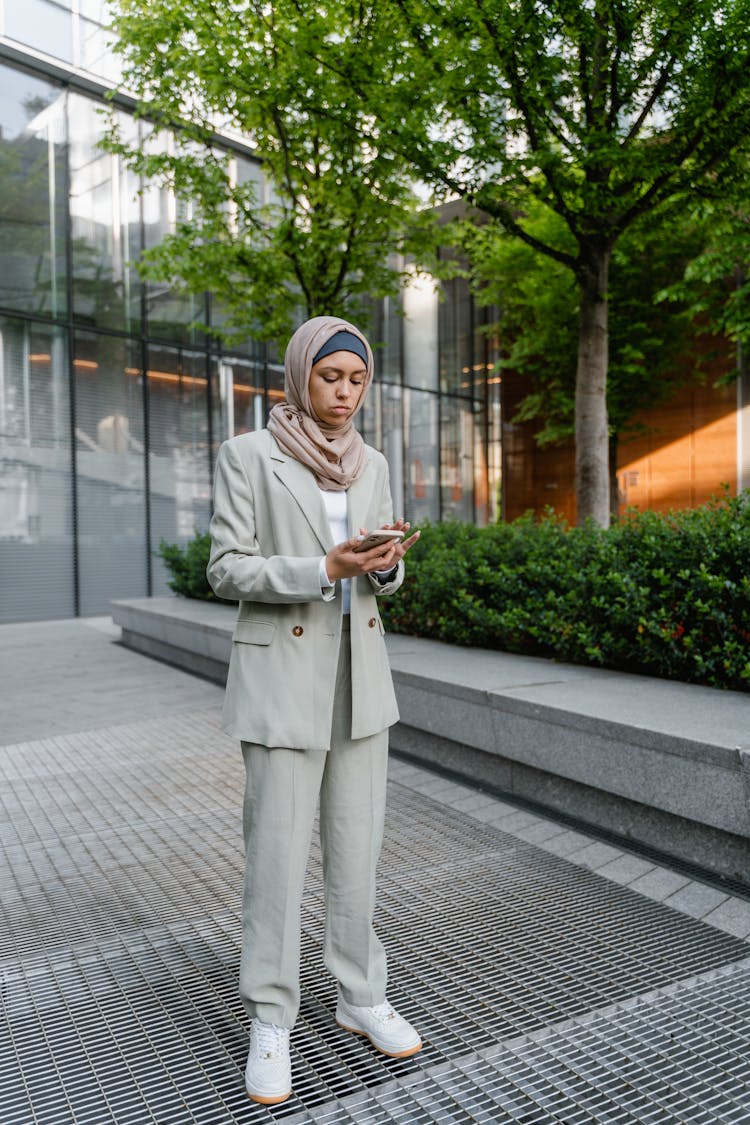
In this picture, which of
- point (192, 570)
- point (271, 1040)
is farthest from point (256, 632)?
point (192, 570)

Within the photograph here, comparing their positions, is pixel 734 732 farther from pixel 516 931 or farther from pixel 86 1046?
pixel 86 1046

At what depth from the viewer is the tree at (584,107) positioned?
693 cm

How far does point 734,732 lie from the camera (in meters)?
3.90

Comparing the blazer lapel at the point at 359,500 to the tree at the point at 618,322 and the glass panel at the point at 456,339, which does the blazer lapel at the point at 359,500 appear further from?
the glass panel at the point at 456,339

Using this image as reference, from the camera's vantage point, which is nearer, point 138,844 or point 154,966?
point 154,966

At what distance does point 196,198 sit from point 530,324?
39.4 ft

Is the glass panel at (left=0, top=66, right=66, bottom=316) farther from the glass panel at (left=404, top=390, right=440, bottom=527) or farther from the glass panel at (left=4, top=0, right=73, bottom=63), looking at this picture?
the glass panel at (left=404, top=390, right=440, bottom=527)

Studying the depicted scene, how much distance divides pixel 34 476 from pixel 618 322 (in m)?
13.4

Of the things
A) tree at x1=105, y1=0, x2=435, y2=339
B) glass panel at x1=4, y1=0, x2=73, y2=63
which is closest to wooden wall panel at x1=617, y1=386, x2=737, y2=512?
tree at x1=105, y1=0, x2=435, y2=339

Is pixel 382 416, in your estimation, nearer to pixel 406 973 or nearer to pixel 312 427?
pixel 406 973

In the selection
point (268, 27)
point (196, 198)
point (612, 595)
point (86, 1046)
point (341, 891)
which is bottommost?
point (86, 1046)

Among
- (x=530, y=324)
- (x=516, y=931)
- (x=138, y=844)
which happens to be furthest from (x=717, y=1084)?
(x=530, y=324)

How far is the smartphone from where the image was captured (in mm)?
2184

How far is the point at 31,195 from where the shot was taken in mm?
15859
